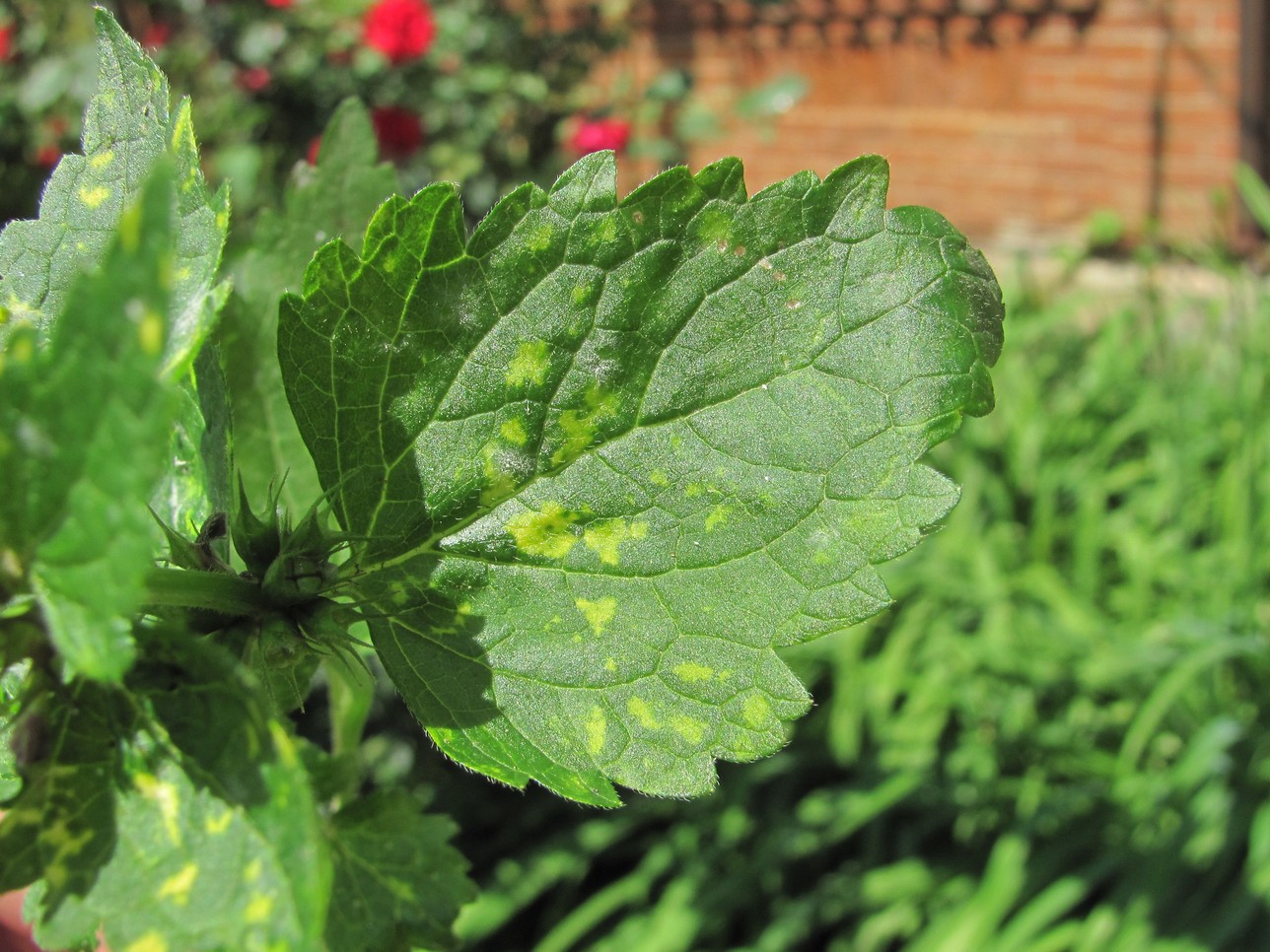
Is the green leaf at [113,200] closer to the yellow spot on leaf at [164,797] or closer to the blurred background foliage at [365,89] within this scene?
the yellow spot on leaf at [164,797]

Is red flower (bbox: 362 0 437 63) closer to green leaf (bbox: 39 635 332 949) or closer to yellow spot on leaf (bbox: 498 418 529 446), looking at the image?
yellow spot on leaf (bbox: 498 418 529 446)

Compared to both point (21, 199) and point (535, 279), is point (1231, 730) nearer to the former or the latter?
point (535, 279)

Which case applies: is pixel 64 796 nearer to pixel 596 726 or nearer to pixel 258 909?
pixel 258 909

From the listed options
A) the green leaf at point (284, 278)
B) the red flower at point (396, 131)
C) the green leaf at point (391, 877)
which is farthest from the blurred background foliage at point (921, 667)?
the green leaf at point (391, 877)

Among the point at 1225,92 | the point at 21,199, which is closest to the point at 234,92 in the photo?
the point at 21,199

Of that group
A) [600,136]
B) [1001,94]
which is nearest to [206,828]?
[600,136]
